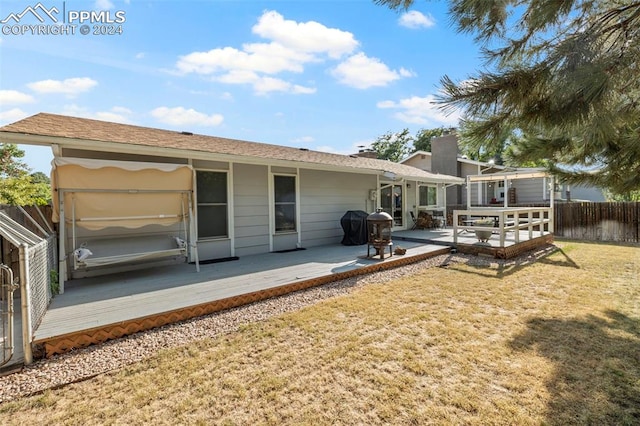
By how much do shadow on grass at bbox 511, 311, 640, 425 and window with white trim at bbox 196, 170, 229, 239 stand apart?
219 inches

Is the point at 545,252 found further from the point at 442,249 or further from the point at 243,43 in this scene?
the point at 243,43

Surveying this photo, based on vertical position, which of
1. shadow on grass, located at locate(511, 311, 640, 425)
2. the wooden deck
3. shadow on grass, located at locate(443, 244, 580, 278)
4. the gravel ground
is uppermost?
the wooden deck

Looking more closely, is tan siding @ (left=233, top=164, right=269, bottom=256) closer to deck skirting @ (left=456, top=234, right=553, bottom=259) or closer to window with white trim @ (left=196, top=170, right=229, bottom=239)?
window with white trim @ (left=196, top=170, right=229, bottom=239)

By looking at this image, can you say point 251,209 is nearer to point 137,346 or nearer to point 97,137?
point 97,137

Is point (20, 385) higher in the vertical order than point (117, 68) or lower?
lower

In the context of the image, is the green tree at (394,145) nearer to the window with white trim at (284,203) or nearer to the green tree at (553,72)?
the window with white trim at (284,203)

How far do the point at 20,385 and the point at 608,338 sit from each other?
5.61 m

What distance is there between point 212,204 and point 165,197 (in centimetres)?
114

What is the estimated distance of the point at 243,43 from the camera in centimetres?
778

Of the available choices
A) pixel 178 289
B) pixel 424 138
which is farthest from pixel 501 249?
pixel 424 138

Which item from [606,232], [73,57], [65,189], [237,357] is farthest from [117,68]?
[606,232]

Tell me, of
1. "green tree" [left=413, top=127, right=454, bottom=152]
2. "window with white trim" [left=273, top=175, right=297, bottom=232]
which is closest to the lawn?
"window with white trim" [left=273, top=175, right=297, bottom=232]

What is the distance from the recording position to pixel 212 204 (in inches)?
249

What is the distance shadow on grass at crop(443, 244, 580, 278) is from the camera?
5.98 metres
